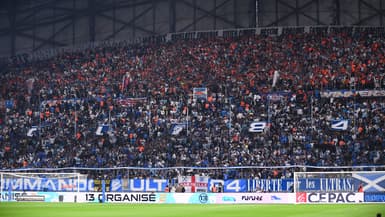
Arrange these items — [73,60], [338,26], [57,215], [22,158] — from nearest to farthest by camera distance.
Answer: [57,215] → [22,158] → [338,26] → [73,60]

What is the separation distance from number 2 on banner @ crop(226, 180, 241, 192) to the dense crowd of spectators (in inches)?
65.7

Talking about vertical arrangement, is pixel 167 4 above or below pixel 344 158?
above

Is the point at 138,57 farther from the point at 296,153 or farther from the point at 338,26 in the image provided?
the point at 296,153

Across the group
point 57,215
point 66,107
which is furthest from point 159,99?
point 57,215

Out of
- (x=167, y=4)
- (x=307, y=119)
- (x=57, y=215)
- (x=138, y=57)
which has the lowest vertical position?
(x=57, y=215)

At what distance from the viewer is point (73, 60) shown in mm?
73875

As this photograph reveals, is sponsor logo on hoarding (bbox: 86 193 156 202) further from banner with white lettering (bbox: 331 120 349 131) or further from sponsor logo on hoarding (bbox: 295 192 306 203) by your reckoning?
banner with white lettering (bbox: 331 120 349 131)

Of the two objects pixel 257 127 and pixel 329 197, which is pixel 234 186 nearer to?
pixel 329 197

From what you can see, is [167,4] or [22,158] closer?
[22,158]

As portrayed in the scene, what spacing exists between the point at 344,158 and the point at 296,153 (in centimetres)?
338

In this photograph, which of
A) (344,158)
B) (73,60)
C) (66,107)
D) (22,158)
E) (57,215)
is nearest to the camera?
(57,215)

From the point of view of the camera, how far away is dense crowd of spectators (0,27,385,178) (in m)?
53.5

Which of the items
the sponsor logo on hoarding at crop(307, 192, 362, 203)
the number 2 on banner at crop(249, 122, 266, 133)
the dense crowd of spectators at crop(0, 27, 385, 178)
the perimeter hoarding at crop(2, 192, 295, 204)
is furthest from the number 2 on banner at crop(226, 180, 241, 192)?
the number 2 on banner at crop(249, 122, 266, 133)

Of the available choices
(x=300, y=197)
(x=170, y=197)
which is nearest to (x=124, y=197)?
(x=170, y=197)
